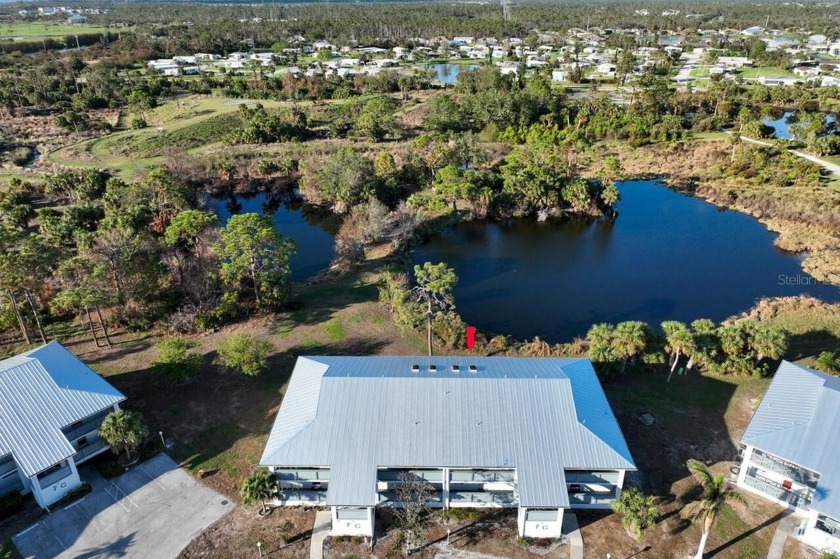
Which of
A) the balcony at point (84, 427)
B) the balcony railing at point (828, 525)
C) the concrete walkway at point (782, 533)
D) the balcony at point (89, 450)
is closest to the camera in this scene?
the balcony railing at point (828, 525)

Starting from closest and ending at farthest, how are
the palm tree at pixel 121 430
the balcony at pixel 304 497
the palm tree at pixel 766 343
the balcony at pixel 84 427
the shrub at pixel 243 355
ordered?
1. the balcony at pixel 304 497
2. the palm tree at pixel 121 430
3. the balcony at pixel 84 427
4. the shrub at pixel 243 355
5. the palm tree at pixel 766 343

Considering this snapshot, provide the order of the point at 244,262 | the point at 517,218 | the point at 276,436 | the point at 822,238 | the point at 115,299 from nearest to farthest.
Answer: the point at 276,436 < the point at 115,299 < the point at 244,262 < the point at 822,238 < the point at 517,218

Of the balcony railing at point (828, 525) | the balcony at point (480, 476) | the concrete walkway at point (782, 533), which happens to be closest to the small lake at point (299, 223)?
the balcony at point (480, 476)

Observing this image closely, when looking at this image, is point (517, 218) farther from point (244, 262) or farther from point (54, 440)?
point (54, 440)

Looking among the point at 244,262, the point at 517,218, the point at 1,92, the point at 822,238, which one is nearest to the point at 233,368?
the point at 244,262

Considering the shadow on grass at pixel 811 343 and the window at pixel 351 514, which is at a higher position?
the window at pixel 351 514

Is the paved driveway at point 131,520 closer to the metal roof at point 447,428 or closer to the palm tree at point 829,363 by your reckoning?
the metal roof at point 447,428

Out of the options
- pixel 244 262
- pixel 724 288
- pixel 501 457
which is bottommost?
pixel 724 288

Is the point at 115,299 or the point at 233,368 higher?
the point at 115,299
